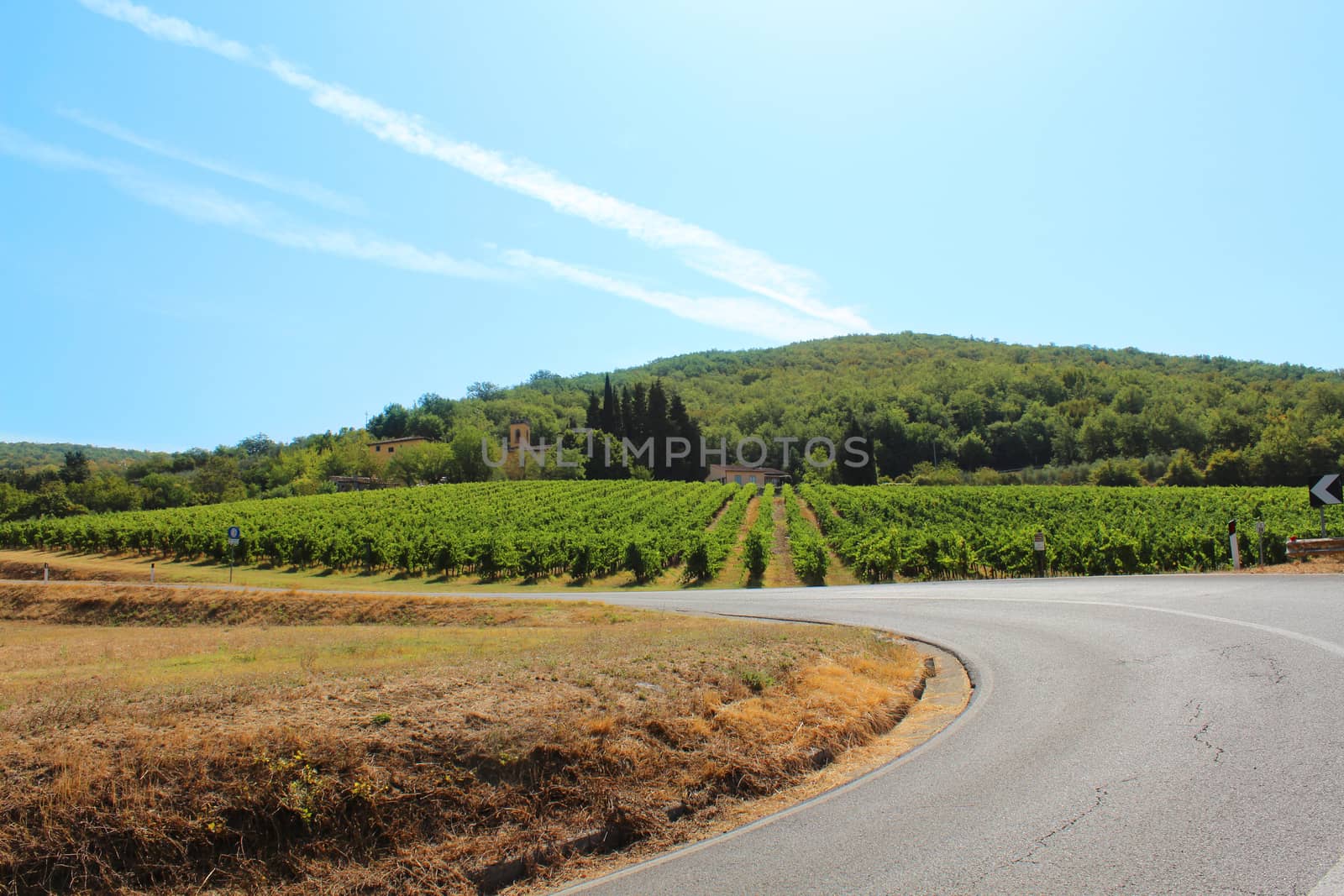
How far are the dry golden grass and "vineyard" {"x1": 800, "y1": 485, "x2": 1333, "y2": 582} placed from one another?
74.4ft

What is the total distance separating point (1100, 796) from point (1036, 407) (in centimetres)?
13550

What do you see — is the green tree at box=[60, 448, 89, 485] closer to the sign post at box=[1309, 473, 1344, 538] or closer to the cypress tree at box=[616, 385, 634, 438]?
the cypress tree at box=[616, 385, 634, 438]

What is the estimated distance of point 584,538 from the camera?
3766 cm

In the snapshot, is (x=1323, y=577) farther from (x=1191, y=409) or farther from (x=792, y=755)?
(x=1191, y=409)

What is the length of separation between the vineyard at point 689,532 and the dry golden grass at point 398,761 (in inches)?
918

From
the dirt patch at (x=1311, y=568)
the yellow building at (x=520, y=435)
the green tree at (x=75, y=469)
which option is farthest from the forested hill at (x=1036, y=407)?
the dirt patch at (x=1311, y=568)

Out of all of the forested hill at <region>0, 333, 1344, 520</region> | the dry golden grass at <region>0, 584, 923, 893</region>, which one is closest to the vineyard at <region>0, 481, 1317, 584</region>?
the dry golden grass at <region>0, 584, 923, 893</region>

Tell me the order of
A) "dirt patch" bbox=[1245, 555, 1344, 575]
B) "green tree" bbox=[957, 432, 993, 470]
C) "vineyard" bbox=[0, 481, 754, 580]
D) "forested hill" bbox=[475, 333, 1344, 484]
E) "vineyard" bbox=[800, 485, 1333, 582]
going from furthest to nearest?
"green tree" bbox=[957, 432, 993, 470]
"forested hill" bbox=[475, 333, 1344, 484]
"vineyard" bbox=[0, 481, 754, 580]
"vineyard" bbox=[800, 485, 1333, 582]
"dirt patch" bbox=[1245, 555, 1344, 575]

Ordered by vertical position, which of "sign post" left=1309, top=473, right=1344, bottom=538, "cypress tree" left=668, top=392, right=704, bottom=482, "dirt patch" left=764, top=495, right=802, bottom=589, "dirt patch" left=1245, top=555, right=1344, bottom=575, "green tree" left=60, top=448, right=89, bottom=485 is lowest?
"dirt patch" left=764, top=495, right=802, bottom=589

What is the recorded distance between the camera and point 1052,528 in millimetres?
42781

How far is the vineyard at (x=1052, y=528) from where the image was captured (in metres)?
27.8

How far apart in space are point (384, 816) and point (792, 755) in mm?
3209

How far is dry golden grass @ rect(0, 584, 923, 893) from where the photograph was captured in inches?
171

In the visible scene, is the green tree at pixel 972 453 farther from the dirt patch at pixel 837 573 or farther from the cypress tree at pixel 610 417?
the dirt patch at pixel 837 573
